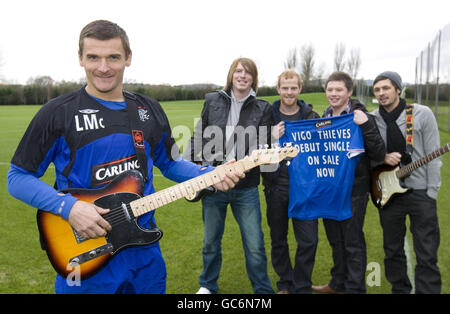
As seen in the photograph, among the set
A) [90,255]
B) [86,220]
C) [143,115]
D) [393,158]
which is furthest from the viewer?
[393,158]

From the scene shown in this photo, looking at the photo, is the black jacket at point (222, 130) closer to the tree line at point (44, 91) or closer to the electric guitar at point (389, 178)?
the electric guitar at point (389, 178)

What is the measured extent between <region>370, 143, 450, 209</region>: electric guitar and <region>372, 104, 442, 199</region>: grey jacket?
0.28 ft

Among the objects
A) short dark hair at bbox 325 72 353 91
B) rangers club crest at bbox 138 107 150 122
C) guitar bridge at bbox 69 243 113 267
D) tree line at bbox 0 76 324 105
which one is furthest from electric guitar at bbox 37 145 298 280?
tree line at bbox 0 76 324 105

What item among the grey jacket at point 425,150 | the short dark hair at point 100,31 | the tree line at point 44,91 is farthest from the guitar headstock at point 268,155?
the tree line at point 44,91

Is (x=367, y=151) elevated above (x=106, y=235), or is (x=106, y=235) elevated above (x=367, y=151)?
(x=367, y=151)

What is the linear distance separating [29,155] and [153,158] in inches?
32.3

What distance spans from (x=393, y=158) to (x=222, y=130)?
6.07ft

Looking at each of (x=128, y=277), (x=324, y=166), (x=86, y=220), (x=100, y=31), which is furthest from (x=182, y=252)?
(x=100, y=31)

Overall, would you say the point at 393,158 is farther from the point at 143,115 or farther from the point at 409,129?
the point at 143,115

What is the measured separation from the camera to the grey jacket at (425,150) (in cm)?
373

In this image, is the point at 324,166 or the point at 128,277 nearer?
the point at 128,277

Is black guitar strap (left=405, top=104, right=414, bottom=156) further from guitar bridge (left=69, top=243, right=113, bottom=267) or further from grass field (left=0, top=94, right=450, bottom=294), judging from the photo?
guitar bridge (left=69, top=243, right=113, bottom=267)

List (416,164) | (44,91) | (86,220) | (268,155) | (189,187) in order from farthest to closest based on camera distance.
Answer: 1. (44,91)
2. (416,164)
3. (268,155)
4. (189,187)
5. (86,220)

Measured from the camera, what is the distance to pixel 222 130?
155 inches
